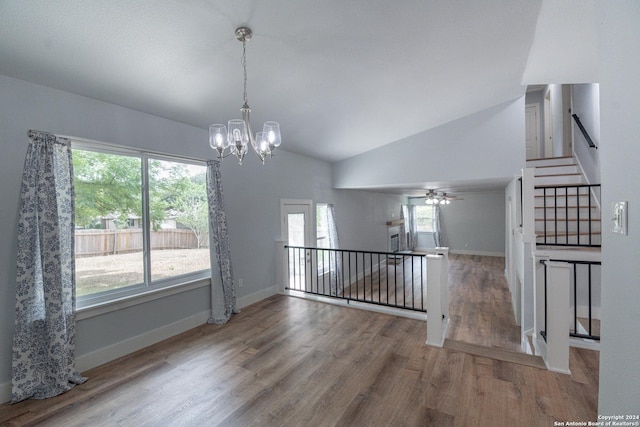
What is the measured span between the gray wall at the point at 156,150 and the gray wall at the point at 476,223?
6500mm

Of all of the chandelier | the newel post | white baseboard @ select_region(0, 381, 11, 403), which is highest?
the chandelier

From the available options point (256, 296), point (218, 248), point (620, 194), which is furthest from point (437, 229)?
point (620, 194)

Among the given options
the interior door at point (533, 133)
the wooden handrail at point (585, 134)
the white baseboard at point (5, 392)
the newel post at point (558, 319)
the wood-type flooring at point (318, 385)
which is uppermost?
the interior door at point (533, 133)

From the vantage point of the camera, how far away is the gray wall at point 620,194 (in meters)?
0.89

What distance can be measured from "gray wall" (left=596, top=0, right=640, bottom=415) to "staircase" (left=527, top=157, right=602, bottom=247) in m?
3.03

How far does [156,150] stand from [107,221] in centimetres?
92

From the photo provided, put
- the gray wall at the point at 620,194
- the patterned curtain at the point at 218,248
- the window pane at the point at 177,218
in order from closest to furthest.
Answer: the gray wall at the point at 620,194, the window pane at the point at 177,218, the patterned curtain at the point at 218,248

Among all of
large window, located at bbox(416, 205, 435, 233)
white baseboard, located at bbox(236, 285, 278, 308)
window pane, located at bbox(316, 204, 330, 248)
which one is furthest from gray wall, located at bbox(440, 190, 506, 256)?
white baseboard, located at bbox(236, 285, 278, 308)

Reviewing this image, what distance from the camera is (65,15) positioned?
66.6 inches

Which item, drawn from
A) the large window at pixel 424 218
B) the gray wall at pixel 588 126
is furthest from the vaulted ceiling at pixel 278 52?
the large window at pixel 424 218

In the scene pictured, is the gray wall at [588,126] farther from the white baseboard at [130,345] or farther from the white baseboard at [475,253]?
the white baseboard at [130,345]

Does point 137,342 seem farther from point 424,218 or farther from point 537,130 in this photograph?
point 424,218

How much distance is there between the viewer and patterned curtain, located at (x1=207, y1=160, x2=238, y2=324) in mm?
3619

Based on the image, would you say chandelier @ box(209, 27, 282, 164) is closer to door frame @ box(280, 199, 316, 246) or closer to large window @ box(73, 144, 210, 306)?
large window @ box(73, 144, 210, 306)
